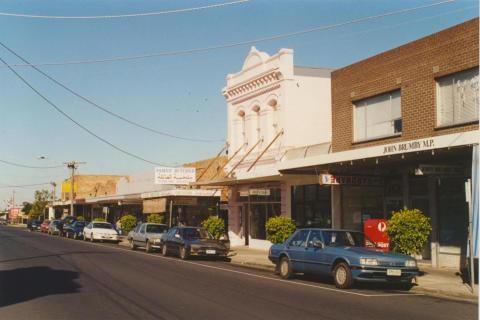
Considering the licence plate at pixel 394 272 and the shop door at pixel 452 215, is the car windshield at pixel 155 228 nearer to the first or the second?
the shop door at pixel 452 215

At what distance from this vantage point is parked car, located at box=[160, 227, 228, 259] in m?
23.3

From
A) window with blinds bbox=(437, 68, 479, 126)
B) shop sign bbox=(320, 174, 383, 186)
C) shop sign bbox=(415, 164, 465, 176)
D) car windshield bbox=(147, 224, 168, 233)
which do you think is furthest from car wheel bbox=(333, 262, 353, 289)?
car windshield bbox=(147, 224, 168, 233)

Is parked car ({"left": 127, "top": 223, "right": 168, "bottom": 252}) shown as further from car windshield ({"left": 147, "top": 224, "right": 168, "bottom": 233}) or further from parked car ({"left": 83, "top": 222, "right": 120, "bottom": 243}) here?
parked car ({"left": 83, "top": 222, "right": 120, "bottom": 243})

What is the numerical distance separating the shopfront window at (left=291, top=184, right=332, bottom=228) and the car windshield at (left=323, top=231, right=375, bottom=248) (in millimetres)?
9077

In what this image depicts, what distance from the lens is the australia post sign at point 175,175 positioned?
128ft

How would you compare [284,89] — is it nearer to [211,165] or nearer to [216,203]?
[211,165]

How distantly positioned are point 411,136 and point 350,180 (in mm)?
2640

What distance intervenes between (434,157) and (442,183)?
1603mm

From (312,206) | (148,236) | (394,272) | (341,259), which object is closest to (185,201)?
(148,236)

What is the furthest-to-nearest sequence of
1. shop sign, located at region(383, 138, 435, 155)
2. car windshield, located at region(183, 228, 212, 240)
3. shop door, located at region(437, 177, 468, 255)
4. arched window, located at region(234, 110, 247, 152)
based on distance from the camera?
arched window, located at region(234, 110, 247, 152)
car windshield, located at region(183, 228, 212, 240)
shop door, located at region(437, 177, 468, 255)
shop sign, located at region(383, 138, 435, 155)

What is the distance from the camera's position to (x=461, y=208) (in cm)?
1823

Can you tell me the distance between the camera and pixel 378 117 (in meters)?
21.8

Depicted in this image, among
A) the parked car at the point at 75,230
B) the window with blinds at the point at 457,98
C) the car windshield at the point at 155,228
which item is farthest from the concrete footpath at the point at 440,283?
the parked car at the point at 75,230

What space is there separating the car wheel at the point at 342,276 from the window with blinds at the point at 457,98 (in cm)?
657
